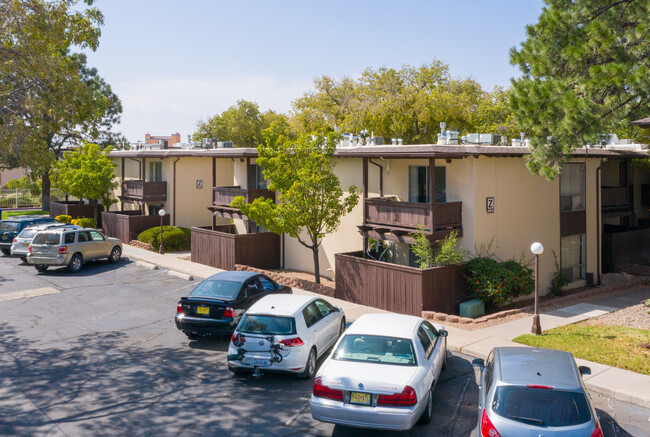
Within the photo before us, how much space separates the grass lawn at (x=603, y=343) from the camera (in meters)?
13.2

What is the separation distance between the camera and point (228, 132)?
227ft

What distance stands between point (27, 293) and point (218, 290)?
30.7ft

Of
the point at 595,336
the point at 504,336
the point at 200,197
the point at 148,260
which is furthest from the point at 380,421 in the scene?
the point at 200,197

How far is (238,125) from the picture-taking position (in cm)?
6862

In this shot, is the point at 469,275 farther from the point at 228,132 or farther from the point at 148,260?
the point at 228,132

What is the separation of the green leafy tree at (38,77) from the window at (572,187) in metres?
17.0

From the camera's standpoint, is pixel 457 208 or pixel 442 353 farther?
pixel 457 208

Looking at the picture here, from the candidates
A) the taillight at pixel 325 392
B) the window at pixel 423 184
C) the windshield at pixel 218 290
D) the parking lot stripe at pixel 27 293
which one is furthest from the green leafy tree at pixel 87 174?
the taillight at pixel 325 392

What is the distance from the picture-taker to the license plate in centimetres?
897

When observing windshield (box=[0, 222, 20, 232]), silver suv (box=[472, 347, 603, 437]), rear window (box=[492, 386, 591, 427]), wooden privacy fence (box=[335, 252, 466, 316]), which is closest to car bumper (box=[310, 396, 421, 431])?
silver suv (box=[472, 347, 603, 437])

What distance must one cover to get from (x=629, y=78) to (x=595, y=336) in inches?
262

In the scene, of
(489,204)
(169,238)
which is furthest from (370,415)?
(169,238)

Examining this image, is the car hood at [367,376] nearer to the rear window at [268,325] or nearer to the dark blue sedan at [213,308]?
the rear window at [268,325]

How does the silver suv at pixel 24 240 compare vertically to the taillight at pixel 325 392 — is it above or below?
above
